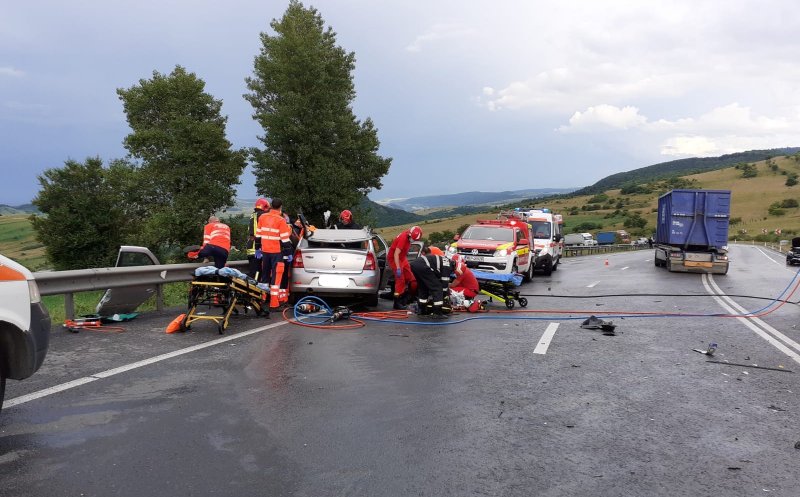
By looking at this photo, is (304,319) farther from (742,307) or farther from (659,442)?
(742,307)

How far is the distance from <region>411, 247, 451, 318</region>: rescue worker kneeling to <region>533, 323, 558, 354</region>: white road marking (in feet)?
6.51

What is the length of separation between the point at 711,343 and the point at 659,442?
458cm

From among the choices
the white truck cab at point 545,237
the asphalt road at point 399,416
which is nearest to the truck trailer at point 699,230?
the white truck cab at point 545,237

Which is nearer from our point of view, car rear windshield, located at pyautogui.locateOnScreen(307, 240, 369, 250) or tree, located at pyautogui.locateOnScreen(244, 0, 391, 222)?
car rear windshield, located at pyautogui.locateOnScreen(307, 240, 369, 250)

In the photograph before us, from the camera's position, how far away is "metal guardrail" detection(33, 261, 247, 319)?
8.20 meters

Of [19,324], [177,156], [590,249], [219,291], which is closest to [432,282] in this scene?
[219,291]

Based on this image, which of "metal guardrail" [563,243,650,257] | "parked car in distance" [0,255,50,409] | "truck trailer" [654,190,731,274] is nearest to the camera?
"parked car in distance" [0,255,50,409]

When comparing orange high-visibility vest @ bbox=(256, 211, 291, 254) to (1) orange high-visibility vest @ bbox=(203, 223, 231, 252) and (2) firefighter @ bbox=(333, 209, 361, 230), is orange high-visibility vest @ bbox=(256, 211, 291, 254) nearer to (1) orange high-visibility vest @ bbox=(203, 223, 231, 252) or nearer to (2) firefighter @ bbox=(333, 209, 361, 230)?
(1) orange high-visibility vest @ bbox=(203, 223, 231, 252)

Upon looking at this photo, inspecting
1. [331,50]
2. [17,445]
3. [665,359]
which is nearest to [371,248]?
[665,359]

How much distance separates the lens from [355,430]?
172 inches

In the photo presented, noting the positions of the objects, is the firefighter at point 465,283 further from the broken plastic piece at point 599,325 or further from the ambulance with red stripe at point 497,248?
the ambulance with red stripe at point 497,248

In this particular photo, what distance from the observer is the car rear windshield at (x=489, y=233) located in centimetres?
1772

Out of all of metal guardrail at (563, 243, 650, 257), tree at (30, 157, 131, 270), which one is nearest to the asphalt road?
metal guardrail at (563, 243, 650, 257)

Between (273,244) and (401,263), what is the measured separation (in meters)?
2.58
